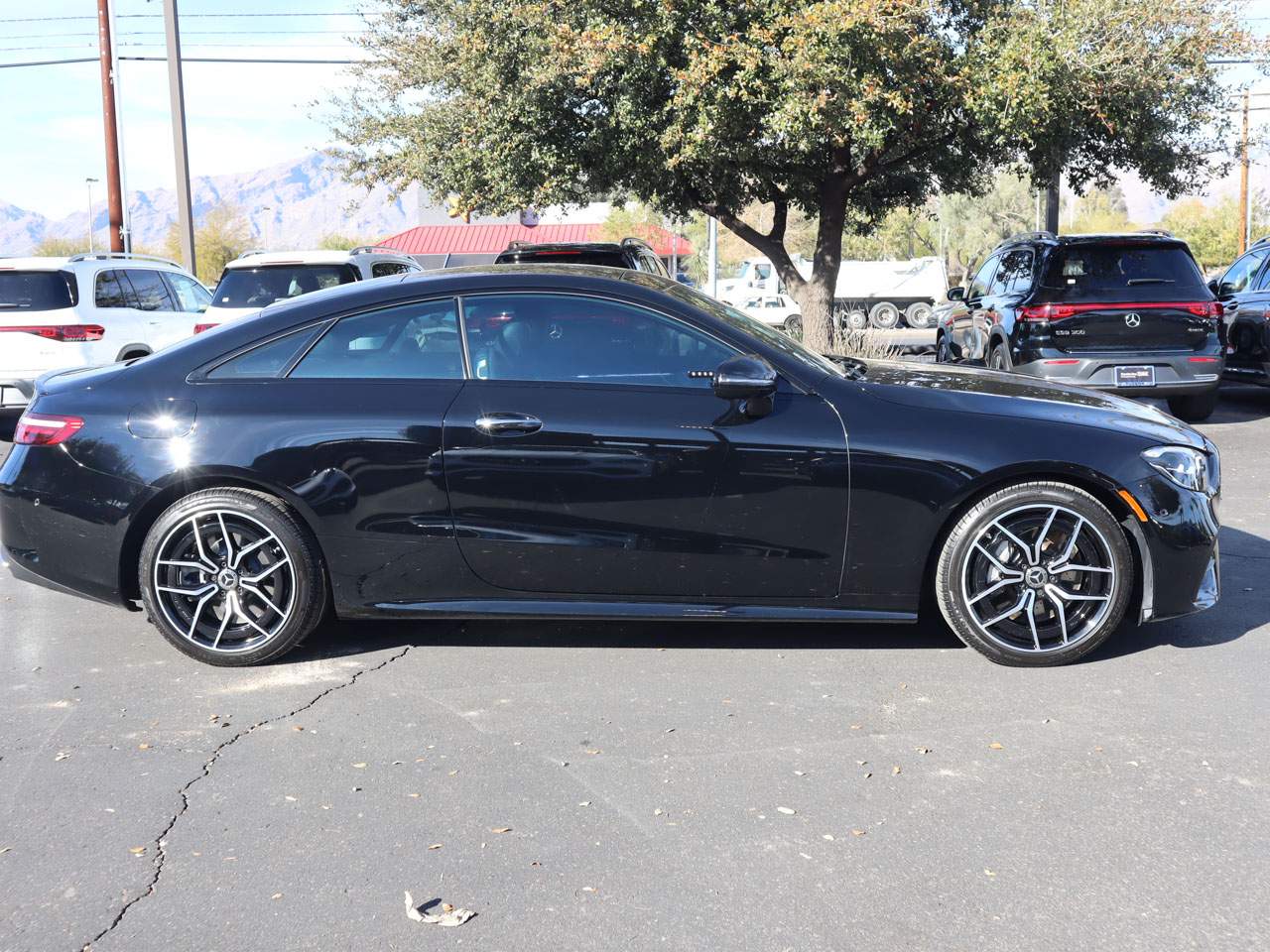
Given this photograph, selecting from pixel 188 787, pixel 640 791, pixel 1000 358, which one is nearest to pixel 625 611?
pixel 640 791

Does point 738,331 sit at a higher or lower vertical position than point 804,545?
higher

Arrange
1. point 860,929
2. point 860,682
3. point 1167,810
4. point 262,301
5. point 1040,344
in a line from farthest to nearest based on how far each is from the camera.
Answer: point 262,301, point 1040,344, point 860,682, point 1167,810, point 860,929

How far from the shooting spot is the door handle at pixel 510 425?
183 inches

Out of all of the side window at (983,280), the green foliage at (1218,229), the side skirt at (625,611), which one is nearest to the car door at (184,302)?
the side window at (983,280)

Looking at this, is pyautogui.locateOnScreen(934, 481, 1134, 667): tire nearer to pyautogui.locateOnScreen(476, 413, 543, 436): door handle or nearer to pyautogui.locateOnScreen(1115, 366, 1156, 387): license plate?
pyautogui.locateOnScreen(476, 413, 543, 436): door handle

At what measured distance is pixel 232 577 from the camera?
15.7 feet

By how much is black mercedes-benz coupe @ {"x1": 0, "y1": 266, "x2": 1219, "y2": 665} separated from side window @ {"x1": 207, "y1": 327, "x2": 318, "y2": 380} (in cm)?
1

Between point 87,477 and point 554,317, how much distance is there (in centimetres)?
200

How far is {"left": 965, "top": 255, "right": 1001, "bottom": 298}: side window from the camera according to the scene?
12.5m

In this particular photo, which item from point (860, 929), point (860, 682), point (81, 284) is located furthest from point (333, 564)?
point (81, 284)

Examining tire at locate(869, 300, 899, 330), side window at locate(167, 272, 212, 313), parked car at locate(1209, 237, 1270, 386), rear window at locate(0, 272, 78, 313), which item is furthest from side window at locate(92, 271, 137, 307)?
tire at locate(869, 300, 899, 330)

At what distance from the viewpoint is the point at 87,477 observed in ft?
15.8

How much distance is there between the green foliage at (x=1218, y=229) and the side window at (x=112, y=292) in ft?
200

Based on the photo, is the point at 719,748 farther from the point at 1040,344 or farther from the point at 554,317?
the point at 1040,344
